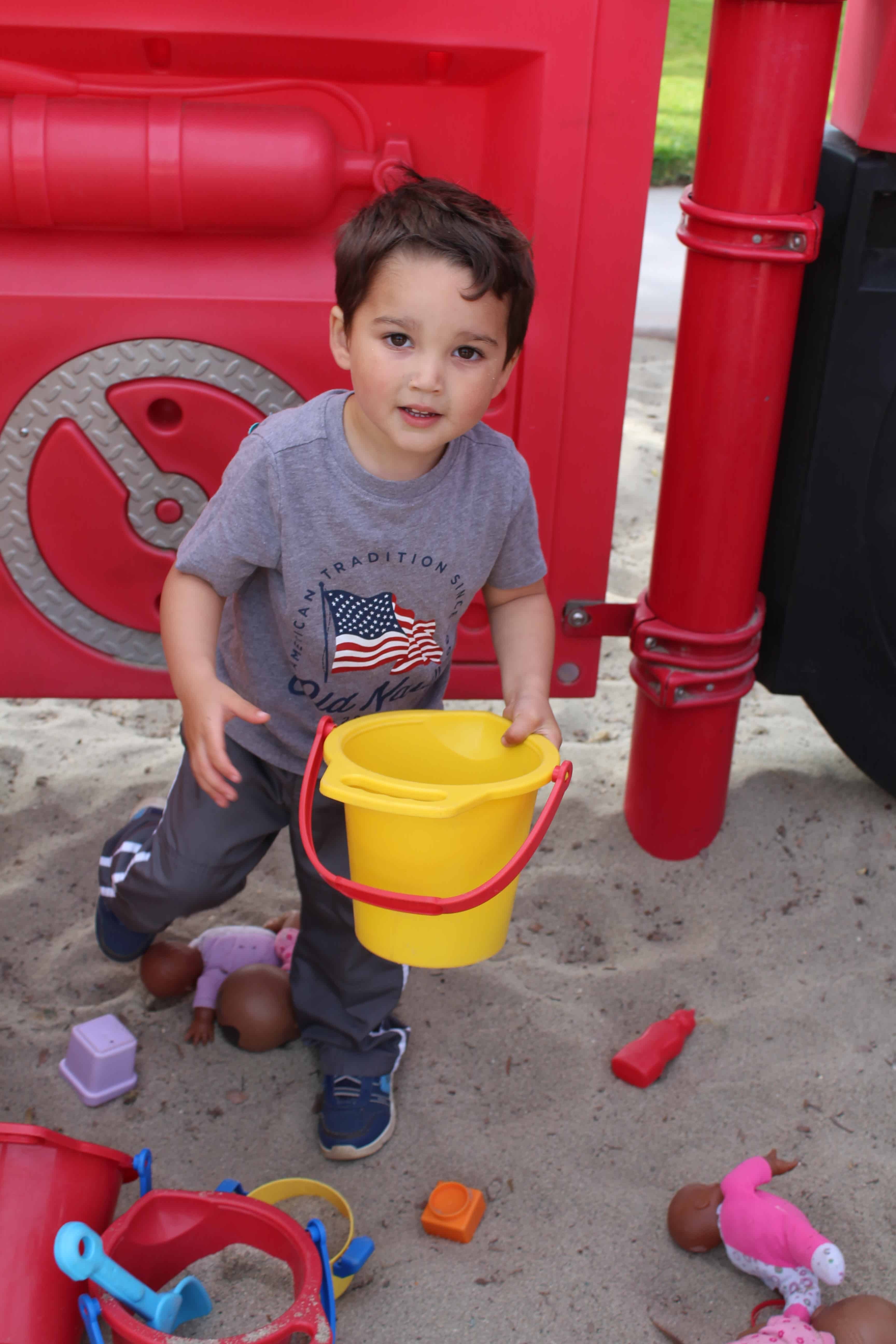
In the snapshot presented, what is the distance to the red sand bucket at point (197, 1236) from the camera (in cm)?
117

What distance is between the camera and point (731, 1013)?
173 centimetres

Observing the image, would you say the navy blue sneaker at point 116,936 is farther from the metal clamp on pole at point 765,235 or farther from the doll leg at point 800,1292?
the metal clamp on pole at point 765,235

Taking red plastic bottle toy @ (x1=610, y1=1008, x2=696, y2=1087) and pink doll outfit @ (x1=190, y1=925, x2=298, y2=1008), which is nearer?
red plastic bottle toy @ (x1=610, y1=1008, x2=696, y2=1087)

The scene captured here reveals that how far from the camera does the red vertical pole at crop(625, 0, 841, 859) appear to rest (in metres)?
1.63

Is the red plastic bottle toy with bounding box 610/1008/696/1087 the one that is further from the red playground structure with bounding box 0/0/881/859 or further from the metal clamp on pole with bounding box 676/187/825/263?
the metal clamp on pole with bounding box 676/187/825/263

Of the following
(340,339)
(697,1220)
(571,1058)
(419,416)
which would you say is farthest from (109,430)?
(697,1220)

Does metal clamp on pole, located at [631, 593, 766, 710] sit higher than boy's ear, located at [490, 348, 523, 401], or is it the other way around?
boy's ear, located at [490, 348, 523, 401]

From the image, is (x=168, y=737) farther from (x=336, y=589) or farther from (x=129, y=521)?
(x=336, y=589)

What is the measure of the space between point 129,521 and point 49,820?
521mm

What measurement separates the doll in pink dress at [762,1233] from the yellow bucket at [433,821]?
35 centimetres

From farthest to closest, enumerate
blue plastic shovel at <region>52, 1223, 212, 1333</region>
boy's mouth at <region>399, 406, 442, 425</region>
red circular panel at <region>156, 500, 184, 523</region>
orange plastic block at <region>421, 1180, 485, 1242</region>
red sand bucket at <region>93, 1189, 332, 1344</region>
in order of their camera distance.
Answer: red circular panel at <region>156, 500, 184, 523</region>, orange plastic block at <region>421, 1180, 485, 1242</region>, boy's mouth at <region>399, 406, 442, 425</region>, red sand bucket at <region>93, 1189, 332, 1344</region>, blue plastic shovel at <region>52, 1223, 212, 1333</region>

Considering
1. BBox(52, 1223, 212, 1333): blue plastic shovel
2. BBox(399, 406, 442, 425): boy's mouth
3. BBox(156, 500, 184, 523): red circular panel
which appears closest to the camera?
BBox(52, 1223, 212, 1333): blue plastic shovel

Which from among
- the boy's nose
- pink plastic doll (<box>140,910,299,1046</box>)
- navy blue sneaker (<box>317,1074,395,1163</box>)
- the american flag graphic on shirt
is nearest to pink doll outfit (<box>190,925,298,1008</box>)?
pink plastic doll (<box>140,910,299,1046</box>)

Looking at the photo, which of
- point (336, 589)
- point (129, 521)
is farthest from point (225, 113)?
point (336, 589)
